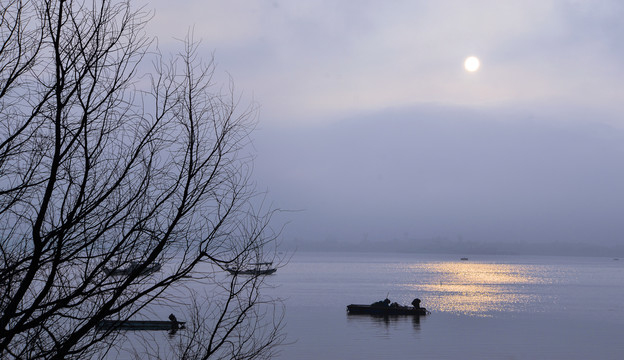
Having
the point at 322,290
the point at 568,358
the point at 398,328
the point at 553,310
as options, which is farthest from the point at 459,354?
the point at 322,290

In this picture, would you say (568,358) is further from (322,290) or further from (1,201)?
(322,290)

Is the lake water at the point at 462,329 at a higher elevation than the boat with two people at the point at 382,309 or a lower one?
lower

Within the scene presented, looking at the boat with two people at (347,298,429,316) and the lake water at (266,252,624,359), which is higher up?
the boat with two people at (347,298,429,316)

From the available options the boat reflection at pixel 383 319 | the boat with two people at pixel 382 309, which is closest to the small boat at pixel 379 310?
the boat with two people at pixel 382 309

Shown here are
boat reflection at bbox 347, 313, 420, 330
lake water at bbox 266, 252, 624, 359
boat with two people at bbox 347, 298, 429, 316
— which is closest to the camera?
lake water at bbox 266, 252, 624, 359

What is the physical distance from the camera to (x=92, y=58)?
5.30 m

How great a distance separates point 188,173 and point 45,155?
126 cm

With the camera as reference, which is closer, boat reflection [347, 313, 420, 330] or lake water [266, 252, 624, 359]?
lake water [266, 252, 624, 359]

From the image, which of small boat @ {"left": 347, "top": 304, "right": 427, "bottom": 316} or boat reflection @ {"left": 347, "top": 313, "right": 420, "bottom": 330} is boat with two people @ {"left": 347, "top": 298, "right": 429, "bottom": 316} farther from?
boat reflection @ {"left": 347, "top": 313, "right": 420, "bottom": 330}

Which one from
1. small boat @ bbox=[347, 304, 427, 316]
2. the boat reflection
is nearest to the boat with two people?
small boat @ bbox=[347, 304, 427, 316]

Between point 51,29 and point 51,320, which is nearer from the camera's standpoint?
point 51,29

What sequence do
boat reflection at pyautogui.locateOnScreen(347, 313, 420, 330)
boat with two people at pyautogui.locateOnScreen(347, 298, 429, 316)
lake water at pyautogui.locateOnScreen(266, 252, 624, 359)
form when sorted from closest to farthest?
1. lake water at pyautogui.locateOnScreen(266, 252, 624, 359)
2. boat reflection at pyautogui.locateOnScreen(347, 313, 420, 330)
3. boat with two people at pyautogui.locateOnScreen(347, 298, 429, 316)

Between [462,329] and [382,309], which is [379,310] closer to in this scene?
[382,309]

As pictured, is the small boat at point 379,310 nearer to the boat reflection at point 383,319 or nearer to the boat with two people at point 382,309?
the boat with two people at point 382,309
